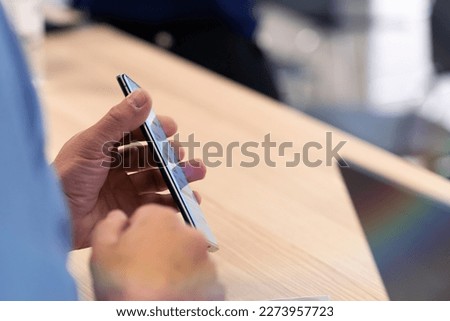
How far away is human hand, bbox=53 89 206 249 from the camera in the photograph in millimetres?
567

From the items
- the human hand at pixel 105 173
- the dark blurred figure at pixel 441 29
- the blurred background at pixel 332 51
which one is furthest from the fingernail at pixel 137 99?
the dark blurred figure at pixel 441 29

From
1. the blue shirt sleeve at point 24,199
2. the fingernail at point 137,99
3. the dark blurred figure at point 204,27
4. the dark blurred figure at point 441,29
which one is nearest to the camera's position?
the blue shirt sleeve at point 24,199

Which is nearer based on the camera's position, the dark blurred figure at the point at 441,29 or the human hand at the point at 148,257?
the human hand at the point at 148,257

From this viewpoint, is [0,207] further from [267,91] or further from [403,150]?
[403,150]

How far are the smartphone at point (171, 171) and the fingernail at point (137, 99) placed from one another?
13 mm

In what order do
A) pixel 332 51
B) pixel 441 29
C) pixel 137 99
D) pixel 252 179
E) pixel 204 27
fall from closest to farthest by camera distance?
pixel 137 99 < pixel 252 179 < pixel 204 27 < pixel 441 29 < pixel 332 51

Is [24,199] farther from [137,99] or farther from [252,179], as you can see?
[252,179]

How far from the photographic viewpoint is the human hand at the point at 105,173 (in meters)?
0.57

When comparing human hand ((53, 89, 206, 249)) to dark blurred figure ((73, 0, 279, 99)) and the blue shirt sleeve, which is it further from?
dark blurred figure ((73, 0, 279, 99))

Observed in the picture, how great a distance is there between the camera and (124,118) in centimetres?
57

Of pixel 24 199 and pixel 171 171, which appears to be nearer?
pixel 24 199

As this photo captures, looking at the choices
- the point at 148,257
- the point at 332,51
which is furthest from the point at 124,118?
the point at 332,51

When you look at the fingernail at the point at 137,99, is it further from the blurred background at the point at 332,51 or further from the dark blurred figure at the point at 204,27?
the dark blurred figure at the point at 204,27

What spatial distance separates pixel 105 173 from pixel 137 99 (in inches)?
2.9
